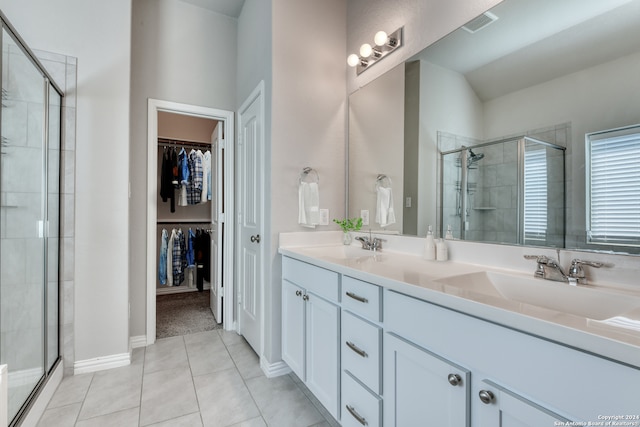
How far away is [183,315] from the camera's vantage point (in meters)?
3.23

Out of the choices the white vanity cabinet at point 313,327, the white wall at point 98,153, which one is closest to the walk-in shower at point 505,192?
the white vanity cabinet at point 313,327

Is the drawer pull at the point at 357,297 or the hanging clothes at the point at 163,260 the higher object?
the drawer pull at the point at 357,297

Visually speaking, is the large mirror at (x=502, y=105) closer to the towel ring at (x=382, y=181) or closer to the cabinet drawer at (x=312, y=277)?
the towel ring at (x=382, y=181)

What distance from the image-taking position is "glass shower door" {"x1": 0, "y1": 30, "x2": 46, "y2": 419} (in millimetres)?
1431

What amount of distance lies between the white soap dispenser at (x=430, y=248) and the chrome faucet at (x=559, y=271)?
46 cm

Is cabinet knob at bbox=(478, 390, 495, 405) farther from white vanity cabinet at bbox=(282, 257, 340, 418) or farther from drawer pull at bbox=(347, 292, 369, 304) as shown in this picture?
white vanity cabinet at bbox=(282, 257, 340, 418)

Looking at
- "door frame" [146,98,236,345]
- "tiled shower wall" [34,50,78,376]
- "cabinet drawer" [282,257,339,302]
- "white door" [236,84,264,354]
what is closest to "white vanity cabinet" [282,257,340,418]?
"cabinet drawer" [282,257,339,302]

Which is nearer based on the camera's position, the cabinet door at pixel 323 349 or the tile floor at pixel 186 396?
the cabinet door at pixel 323 349

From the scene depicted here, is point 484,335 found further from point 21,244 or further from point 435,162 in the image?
point 21,244

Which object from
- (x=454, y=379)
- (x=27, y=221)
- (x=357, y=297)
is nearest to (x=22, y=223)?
(x=27, y=221)

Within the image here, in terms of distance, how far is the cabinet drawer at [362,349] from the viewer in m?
1.17

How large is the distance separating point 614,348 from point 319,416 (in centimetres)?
149

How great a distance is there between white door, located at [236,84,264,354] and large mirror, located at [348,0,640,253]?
2.64 feet

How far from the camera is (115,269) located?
86.2 inches
